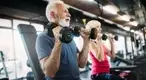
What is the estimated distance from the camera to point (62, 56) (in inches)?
A: 68.2

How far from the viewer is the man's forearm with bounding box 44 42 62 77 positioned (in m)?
1.59

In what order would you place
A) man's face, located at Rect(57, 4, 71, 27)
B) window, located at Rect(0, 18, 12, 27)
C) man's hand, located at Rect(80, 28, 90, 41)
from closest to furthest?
1. man's face, located at Rect(57, 4, 71, 27)
2. man's hand, located at Rect(80, 28, 90, 41)
3. window, located at Rect(0, 18, 12, 27)

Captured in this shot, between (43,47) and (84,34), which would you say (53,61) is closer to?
(43,47)

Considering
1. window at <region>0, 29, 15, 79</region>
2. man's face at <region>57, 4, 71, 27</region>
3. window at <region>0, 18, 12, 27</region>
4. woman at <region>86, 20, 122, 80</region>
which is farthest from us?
window at <region>0, 29, 15, 79</region>

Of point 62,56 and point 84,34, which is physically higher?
point 84,34

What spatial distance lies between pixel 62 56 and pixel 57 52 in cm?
15

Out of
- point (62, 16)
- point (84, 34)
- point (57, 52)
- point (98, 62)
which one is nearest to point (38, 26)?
point (98, 62)

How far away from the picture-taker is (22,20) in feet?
27.0

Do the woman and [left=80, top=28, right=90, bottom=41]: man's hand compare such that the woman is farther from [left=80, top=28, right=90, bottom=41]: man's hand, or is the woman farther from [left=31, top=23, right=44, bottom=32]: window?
[left=31, top=23, right=44, bottom=32]: window

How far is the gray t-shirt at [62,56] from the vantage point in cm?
168

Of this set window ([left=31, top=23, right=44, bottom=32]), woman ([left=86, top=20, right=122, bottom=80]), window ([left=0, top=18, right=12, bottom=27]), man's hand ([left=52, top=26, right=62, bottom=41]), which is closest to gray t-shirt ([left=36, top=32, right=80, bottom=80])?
man's hand ([left=52, top=26, right=62, bottom=41])

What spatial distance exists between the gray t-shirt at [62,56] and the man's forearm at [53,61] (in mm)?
70

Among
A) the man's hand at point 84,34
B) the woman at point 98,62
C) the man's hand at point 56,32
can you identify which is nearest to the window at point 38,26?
the woman at point 98,62

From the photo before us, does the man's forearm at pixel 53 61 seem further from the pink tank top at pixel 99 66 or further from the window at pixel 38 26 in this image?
the window at pixel 38 26
